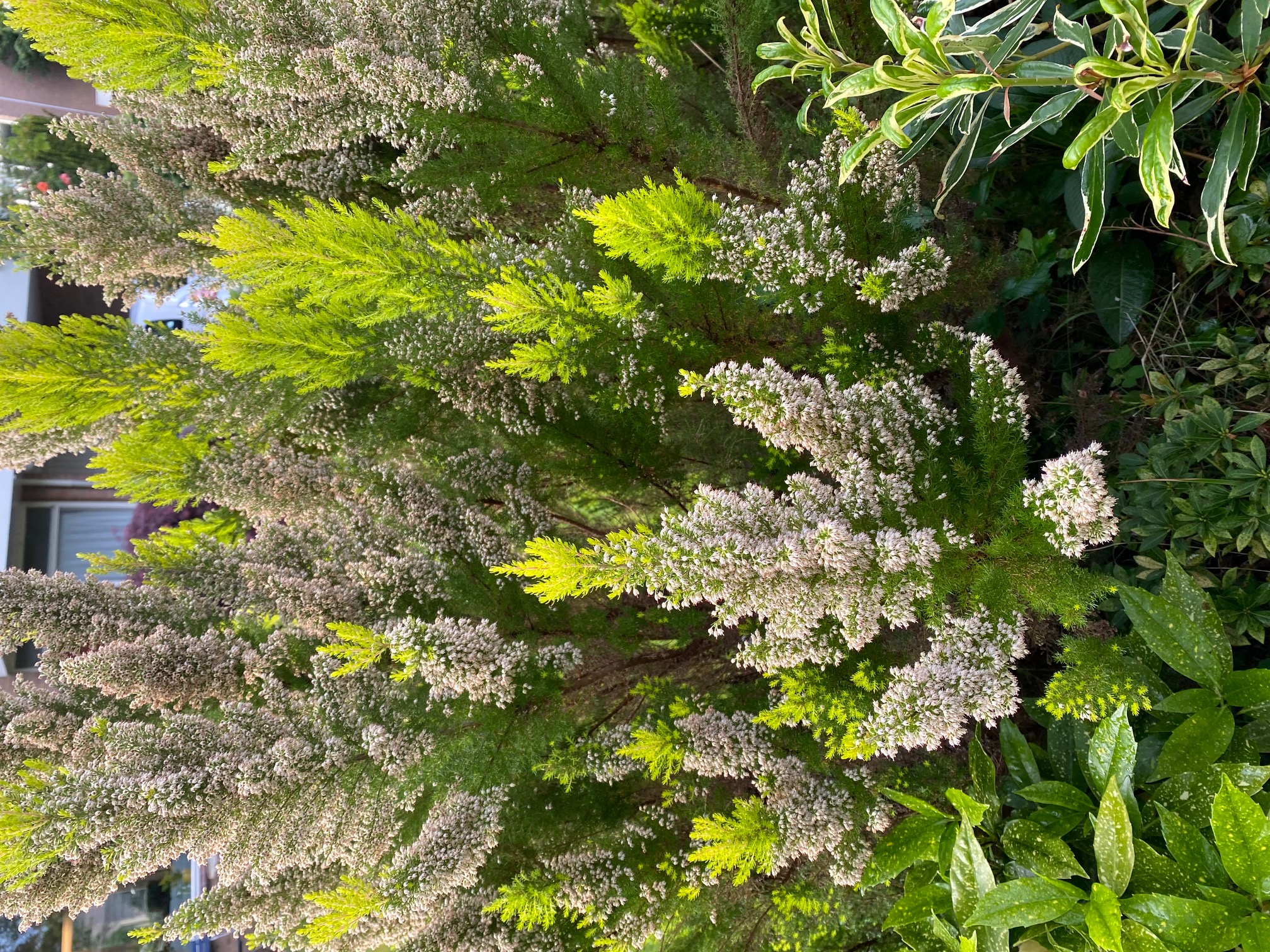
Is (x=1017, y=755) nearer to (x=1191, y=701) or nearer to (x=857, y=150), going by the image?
(x=1191, y=701)

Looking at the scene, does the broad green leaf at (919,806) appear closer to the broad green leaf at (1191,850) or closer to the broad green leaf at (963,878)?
the broad green leaf at (963,878)

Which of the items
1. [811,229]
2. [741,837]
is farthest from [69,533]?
[811,229]

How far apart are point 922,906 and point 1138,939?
0.55m

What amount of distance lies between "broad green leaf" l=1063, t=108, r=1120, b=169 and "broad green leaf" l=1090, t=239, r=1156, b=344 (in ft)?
4.27

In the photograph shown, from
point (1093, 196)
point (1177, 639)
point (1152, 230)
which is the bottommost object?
point (1177, 639)

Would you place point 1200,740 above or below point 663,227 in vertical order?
below

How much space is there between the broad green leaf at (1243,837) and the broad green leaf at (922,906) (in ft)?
2.35

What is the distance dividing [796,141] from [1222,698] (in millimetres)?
2247

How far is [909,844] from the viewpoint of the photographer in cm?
202

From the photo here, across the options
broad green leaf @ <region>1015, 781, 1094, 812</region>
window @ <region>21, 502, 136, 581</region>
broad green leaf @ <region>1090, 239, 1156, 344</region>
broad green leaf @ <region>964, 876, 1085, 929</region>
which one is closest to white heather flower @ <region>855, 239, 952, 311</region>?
broad green leaf @ <region>1090, 239, 1156, 344</region>

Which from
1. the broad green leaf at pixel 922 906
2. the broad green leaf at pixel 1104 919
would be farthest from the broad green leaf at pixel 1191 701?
the broad green leaf at pixel 922 906

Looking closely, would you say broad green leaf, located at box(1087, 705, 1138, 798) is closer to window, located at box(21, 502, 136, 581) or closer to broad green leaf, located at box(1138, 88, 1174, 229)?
broad green leaf, located at box(1138, 88, 1174, 229)

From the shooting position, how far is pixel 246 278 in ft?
7.48

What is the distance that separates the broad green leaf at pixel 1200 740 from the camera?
1801 mm
